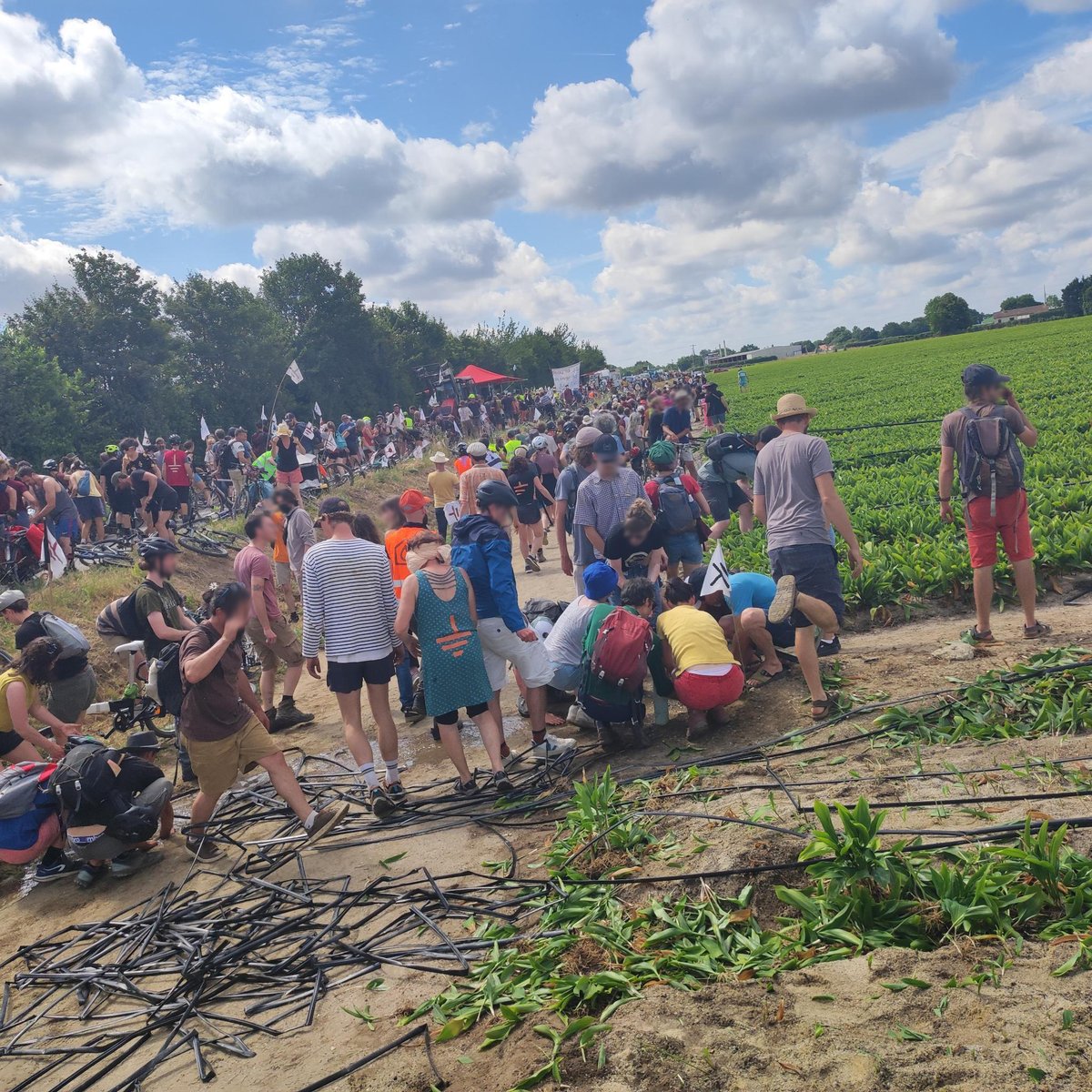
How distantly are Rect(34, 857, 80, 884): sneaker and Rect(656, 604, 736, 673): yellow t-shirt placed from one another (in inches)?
169

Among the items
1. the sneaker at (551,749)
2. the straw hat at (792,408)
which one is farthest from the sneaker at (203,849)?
the straw hat at (792,408)

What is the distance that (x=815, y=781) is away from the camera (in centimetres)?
489

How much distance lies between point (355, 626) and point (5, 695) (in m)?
2.53

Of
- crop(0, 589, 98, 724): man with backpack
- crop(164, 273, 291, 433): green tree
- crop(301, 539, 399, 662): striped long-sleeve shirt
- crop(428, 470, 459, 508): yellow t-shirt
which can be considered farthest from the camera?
crop(164, 273, 291, 433): green tree

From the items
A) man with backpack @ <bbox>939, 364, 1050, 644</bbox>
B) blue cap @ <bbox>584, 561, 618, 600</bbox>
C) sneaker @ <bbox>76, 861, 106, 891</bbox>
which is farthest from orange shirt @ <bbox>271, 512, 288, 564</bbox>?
man with backpack @ <bbox>939, 364, 1050, 644</bbox>

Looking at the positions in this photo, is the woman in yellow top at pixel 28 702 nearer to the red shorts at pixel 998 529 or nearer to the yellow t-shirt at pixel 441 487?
the yellow t-shirt at pixel 441 487

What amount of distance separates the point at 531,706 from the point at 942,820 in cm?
295

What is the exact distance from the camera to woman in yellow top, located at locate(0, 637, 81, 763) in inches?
245

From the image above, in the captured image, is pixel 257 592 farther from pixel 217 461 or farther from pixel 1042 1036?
pixel 217 461

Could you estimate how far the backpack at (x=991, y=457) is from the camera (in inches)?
258

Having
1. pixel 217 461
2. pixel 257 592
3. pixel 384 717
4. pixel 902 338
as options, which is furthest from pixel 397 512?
pixel 902 338

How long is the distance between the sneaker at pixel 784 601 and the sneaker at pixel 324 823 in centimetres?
298

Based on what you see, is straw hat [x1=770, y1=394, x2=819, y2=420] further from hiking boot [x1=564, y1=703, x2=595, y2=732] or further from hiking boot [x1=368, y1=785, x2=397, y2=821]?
hiking boot [x1=368, y1=785, x2=397, y2=821]

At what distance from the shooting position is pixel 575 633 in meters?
6.64
